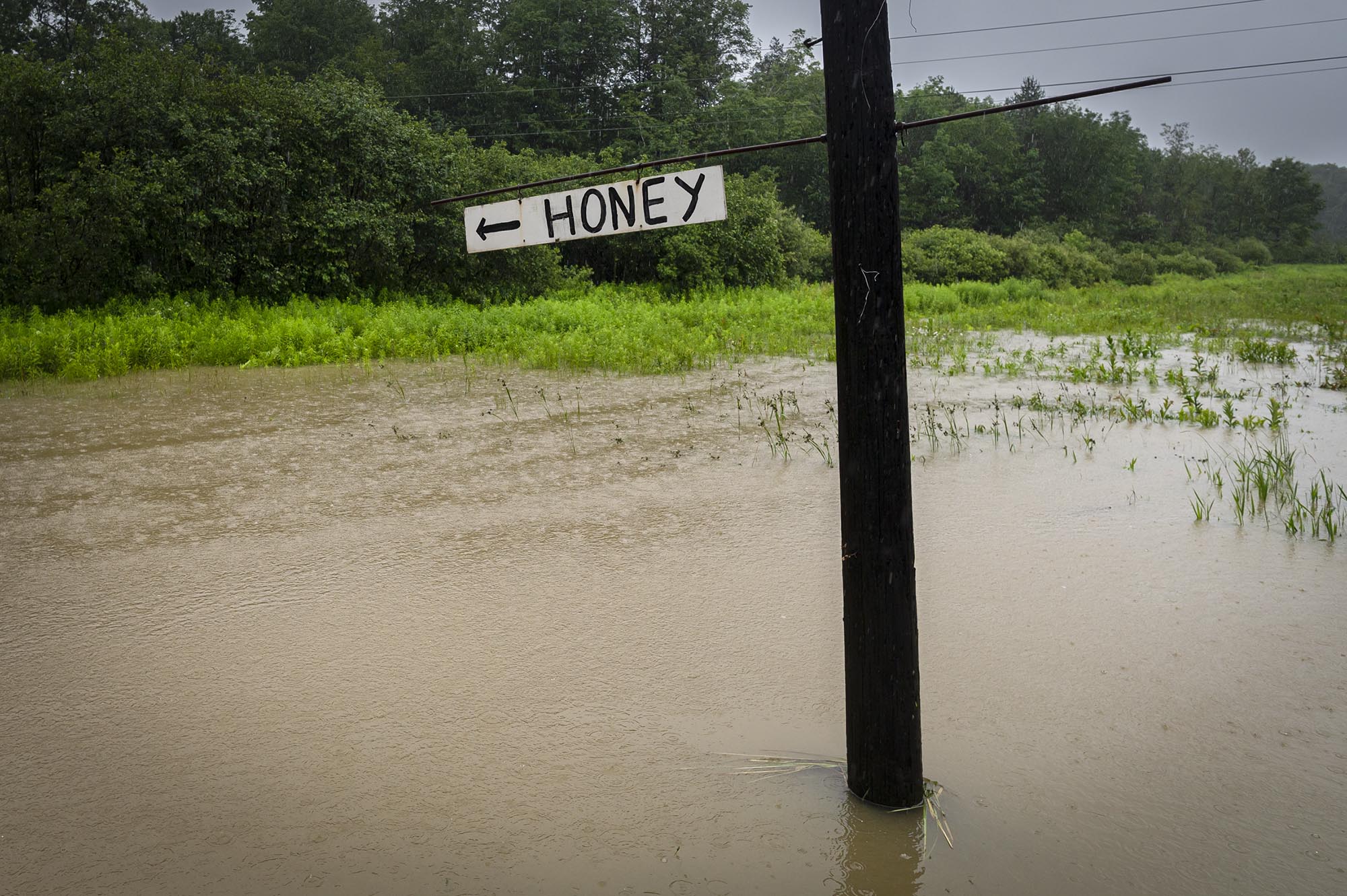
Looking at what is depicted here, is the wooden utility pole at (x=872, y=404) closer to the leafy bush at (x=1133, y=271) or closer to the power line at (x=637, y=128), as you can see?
the power line at (x=637, y=128)

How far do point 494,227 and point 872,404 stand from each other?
193 centimetres

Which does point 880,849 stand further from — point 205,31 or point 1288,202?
point 1288,202

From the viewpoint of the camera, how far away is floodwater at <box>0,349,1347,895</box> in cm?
332

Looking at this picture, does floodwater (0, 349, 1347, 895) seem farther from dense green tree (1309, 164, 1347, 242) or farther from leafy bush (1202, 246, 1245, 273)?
dense green tree (1309, 164, 1347, 242)

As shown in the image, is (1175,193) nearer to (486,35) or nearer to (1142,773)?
(486,35)

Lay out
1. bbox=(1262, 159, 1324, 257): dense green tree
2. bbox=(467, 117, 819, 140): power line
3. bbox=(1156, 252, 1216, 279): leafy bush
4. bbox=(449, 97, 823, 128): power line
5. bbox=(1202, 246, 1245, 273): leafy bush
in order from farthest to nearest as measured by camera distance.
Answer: bbox=(1262, 159, 1324, 257): dense green tree → bbox=(1202, 246, 1245, 273): leafy bush → bbox=(1156, 252, 1216, 279): leafy bush → bbox=(449, 97, 823, 128): power line → bbox=(467, 117, 819, 140): power line

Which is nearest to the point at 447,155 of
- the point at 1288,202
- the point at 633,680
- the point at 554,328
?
the point at 554,328

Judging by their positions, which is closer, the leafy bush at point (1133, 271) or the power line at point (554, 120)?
the leafy bush at point (1133, 271)

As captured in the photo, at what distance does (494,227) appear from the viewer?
4.23 metres

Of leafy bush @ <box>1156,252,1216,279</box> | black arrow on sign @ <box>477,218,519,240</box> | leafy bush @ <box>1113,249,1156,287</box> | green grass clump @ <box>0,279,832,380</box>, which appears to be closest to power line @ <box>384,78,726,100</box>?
leafy bush @ <box>1113,249,1156,287</box>

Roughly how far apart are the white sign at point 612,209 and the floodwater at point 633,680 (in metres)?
2.07

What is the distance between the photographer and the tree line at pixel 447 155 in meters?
17.9

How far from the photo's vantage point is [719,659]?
494cm

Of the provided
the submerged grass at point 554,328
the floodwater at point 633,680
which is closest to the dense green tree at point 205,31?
the submerged grass at point 554,328
